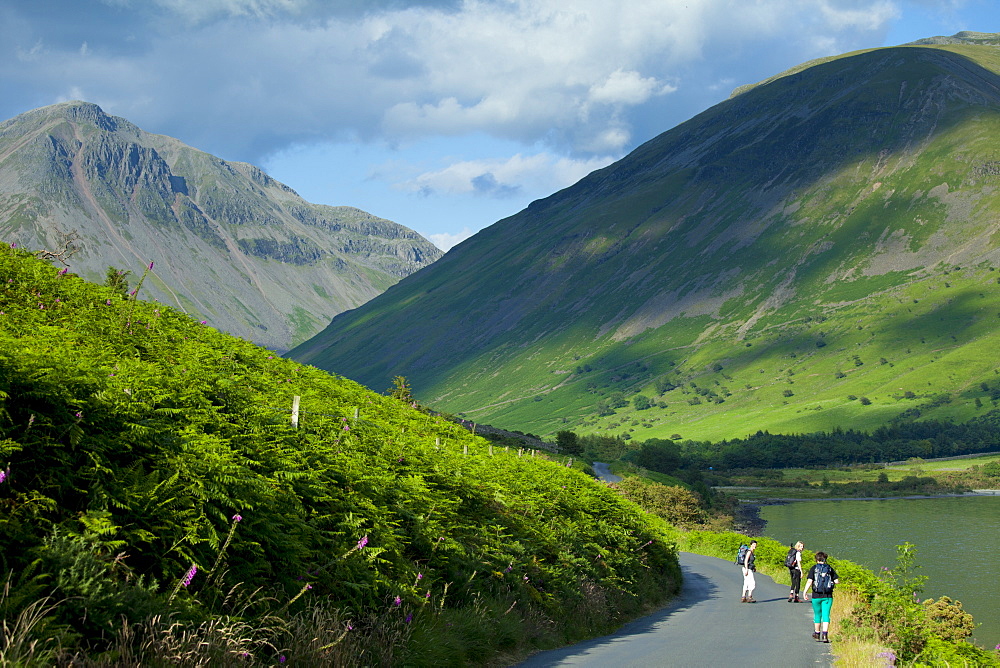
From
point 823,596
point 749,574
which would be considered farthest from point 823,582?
point 749,574

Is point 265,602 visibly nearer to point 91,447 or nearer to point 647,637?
point 91,447

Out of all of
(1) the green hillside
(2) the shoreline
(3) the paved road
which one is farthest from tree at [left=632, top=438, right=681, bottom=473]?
(1) the green hillside

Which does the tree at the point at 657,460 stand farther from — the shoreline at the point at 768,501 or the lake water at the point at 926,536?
the lake water at the point at 926,536

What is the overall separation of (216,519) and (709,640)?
1426 centimetres

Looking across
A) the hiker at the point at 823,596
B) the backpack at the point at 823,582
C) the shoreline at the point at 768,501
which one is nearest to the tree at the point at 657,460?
the shoreline at the point at 768,501

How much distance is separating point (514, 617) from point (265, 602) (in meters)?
6.99

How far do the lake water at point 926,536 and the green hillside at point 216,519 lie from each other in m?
42.3

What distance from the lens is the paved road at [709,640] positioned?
15.0 m

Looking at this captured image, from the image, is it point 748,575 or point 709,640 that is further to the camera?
point 748,575

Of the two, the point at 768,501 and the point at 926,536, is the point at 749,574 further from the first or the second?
the point at 768,501

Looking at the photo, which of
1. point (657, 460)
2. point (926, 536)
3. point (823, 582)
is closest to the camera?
point (823, 582)

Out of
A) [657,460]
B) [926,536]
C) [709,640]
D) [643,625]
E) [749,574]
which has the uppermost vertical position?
[657,460]

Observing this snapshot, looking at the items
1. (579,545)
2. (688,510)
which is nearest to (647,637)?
(579,545)

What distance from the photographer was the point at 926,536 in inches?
3952
